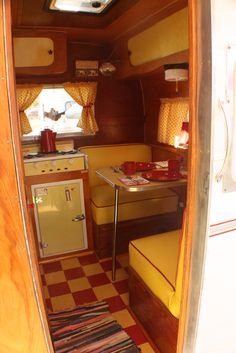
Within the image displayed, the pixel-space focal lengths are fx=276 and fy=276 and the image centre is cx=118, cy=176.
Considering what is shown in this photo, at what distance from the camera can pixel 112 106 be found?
3762 millimetres

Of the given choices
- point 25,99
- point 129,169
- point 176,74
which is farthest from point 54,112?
point 176,74

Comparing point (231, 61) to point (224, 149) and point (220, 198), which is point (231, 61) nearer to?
point (224, 149)

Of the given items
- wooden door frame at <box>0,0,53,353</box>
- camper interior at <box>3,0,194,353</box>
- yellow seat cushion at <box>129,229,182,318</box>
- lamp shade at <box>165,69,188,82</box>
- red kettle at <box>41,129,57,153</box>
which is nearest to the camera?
wooden door frame at <box>0,0,53,353</box>

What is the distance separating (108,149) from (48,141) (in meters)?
0.77

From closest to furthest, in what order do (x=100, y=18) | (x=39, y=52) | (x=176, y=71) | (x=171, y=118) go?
1. (x=176, y=71)
2. (x=100, y=18)
3. (x=39, y=52)
4. (x=171, y=118)

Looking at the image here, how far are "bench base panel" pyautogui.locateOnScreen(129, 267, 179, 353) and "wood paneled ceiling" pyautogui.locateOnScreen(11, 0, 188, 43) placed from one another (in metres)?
2.13

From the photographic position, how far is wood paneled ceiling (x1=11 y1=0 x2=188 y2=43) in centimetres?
225

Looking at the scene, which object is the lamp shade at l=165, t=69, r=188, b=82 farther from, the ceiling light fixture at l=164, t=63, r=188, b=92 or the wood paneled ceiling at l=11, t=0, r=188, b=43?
the wood paneled ceiling at l=11, t=0, r=188, b=43

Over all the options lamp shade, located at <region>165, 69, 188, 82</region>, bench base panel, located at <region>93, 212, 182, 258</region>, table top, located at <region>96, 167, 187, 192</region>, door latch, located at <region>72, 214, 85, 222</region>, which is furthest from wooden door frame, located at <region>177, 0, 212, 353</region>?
door latch, located at <region>72, 214, 85, 222</region>

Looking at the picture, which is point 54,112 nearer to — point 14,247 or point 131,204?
point 131,204

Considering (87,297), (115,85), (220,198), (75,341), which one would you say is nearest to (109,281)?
(87,297)

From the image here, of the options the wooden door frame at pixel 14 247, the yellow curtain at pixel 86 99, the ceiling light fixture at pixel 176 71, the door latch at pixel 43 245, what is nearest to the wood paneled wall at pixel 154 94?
the ceiling light fixture at pixel 176 71

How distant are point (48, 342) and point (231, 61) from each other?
1.26 meters

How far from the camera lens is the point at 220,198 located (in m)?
1.19
